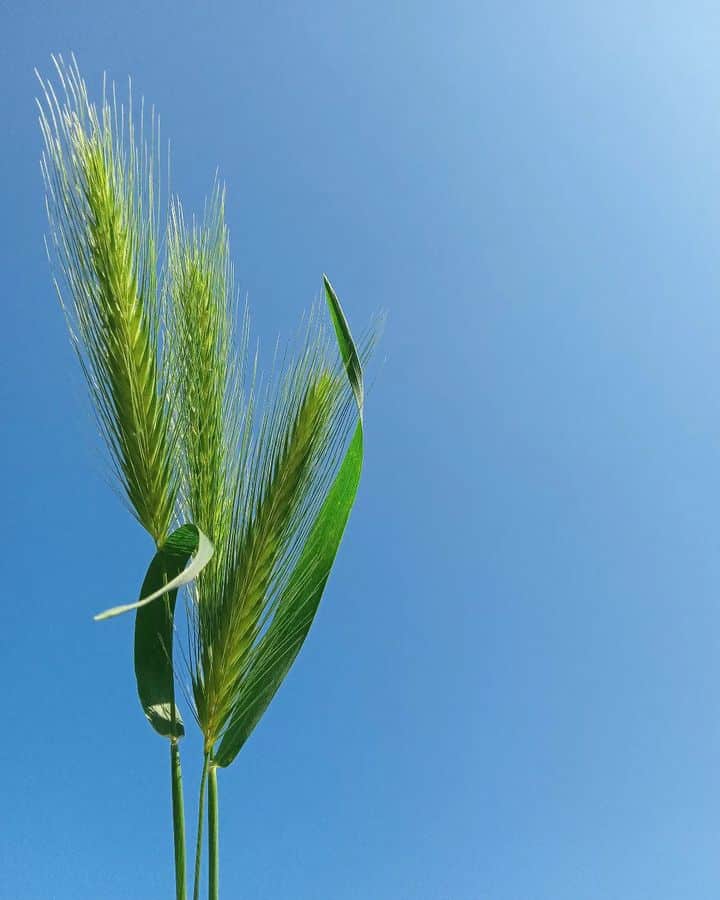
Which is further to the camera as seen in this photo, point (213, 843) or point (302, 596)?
point (302, 596)

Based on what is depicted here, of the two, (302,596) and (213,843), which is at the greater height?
(302,596)

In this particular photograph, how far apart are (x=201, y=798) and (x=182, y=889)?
0.37 ft

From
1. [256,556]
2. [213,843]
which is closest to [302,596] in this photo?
[256,556]

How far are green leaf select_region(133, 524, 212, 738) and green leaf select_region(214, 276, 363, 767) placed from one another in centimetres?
10

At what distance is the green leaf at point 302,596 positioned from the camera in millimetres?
1331

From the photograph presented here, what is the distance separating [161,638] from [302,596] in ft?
0.73

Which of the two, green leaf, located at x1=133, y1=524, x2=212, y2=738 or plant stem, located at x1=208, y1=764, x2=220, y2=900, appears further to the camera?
green leaf, located at x1=133, y1=524, x2=212, y2=738

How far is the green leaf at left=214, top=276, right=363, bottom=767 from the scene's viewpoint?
4.37 feet

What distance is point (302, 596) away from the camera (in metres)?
1.36

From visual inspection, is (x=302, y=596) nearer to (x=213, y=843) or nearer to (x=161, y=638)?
(x=161, y=638)

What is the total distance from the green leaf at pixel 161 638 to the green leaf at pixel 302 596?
3.9 inches

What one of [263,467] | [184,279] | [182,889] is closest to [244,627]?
[263,467]

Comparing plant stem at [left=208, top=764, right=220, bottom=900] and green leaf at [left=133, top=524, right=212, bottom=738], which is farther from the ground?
green leaf at [left=133, top=524, right=212, bottom=738]

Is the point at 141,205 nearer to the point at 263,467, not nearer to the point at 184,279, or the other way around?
the point at 184,279
